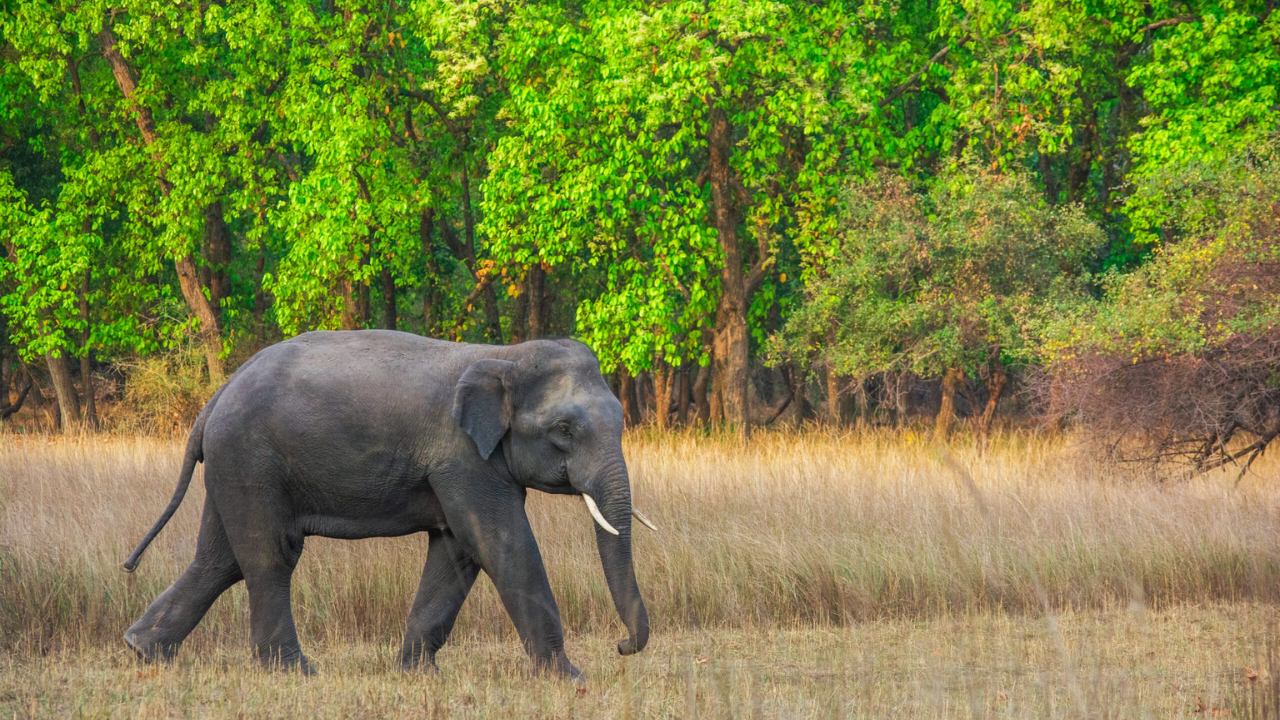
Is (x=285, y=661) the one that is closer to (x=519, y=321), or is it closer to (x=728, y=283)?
(x=728, y=283)

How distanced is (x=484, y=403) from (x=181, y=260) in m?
16.7

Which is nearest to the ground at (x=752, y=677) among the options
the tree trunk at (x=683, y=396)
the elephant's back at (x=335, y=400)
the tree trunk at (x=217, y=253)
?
the elephant's back at (x=335, y=400)

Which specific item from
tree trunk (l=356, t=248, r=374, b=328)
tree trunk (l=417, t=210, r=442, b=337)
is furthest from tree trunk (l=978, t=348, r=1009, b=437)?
tree trunk (l=356, t=248, r=374, b=328)

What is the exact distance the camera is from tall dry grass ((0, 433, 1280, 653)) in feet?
26.3

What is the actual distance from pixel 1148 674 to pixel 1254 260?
5.81 metres

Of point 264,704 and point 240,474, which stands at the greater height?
point 240,474

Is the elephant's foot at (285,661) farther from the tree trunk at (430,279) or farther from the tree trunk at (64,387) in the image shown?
the tree trunk at (64,387)

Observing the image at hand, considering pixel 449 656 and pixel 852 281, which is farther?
pixel 852 281

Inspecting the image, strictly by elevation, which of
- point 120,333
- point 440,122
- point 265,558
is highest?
point 440,122

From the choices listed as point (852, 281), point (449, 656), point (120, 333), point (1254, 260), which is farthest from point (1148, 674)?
point (120, 333)

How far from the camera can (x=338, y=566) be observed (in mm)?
8461

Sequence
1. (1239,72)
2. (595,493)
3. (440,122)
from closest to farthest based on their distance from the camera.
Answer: (595,493), (1239,72), (440,122)

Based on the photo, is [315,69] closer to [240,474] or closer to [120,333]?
[120,333]

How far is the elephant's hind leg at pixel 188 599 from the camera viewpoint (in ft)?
22.0
